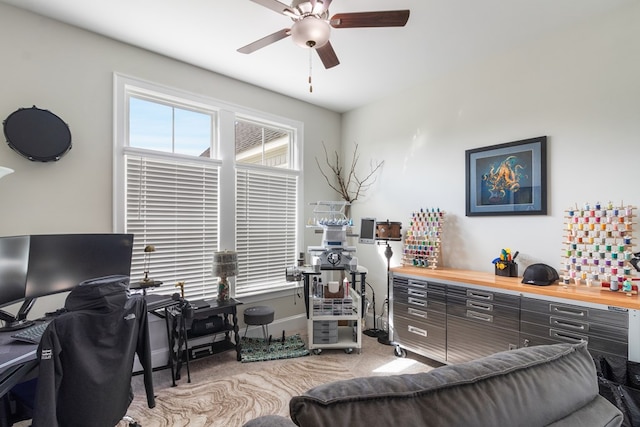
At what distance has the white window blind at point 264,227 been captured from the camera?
3.49 m

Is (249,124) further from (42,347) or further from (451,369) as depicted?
(451,369)

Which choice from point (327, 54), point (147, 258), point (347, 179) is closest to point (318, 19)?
point (327, 54)

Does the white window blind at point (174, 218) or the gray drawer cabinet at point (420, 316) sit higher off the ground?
the white window blind at point (174, 218)

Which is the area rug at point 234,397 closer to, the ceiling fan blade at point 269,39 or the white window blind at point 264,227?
the white window blind at point 264,227

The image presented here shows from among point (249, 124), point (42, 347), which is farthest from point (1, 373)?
point (249, 124)

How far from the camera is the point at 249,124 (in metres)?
3.65

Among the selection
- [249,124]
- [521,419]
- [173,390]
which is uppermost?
[249,124]

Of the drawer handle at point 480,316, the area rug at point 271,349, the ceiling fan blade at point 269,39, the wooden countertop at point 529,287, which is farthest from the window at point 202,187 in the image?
the drawer handle at point 480,316

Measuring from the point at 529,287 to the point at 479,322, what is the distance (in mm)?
500

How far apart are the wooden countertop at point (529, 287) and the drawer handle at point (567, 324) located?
0.17 meters

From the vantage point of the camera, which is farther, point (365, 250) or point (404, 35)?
point (365, 250)

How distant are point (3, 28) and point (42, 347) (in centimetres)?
235

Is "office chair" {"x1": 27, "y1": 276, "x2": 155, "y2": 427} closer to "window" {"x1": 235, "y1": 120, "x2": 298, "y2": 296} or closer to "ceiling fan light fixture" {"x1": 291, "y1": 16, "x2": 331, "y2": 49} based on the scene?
"ceiling fan light fixture" {"x1": 291, "y1": 16, "x2": 331, "y2": 49}

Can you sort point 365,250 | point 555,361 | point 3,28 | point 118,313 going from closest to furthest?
1. point 555,361
2. point 118,313
3. point 3,28
4. point 365,250
